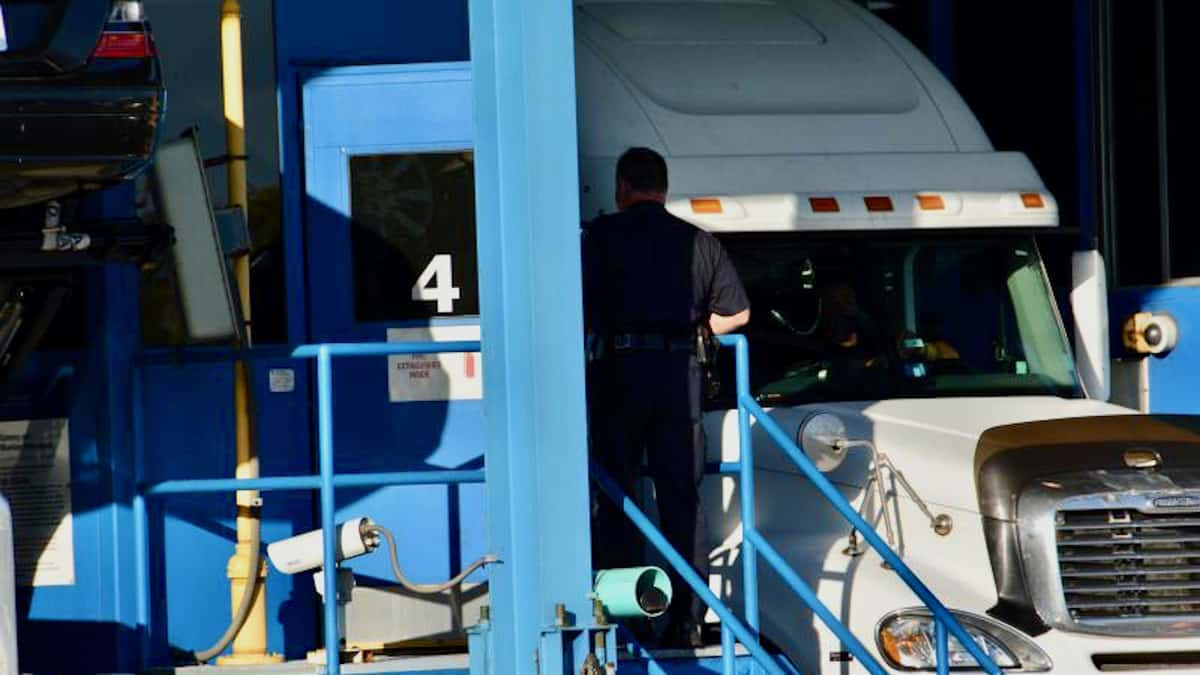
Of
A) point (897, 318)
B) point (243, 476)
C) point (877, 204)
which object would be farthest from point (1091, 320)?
point (243, 476)

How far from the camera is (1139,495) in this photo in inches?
328

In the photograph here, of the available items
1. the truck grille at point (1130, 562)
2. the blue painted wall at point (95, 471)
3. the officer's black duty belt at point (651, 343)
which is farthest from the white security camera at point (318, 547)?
the truck grille at point (1130, 562)

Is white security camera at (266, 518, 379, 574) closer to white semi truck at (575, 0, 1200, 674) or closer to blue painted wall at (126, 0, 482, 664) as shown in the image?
blue painted wall at (126, 0, 482, 664)

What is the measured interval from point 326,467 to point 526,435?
1023 mm

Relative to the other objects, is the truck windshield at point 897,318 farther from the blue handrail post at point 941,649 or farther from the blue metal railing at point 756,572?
the blue handrail post at point 941,649

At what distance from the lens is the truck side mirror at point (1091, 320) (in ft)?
33.9

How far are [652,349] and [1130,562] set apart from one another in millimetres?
2011

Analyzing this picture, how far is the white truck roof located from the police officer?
50 cm

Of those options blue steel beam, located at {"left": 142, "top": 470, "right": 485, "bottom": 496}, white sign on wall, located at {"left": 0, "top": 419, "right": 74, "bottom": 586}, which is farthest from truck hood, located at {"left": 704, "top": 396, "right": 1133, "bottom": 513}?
white sign on wall, located at {"left": 0, "top": 419, "right": 74, "bottom": 586}

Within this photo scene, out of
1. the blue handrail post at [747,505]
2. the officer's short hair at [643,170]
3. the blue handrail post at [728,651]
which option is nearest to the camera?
the blue handrail post at [728,651]

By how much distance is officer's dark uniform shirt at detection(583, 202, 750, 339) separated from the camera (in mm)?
8727

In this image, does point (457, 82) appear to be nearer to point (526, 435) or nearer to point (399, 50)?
point (399, 50)

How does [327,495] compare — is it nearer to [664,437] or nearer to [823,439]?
[664,437]

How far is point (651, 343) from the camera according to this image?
8688mm
